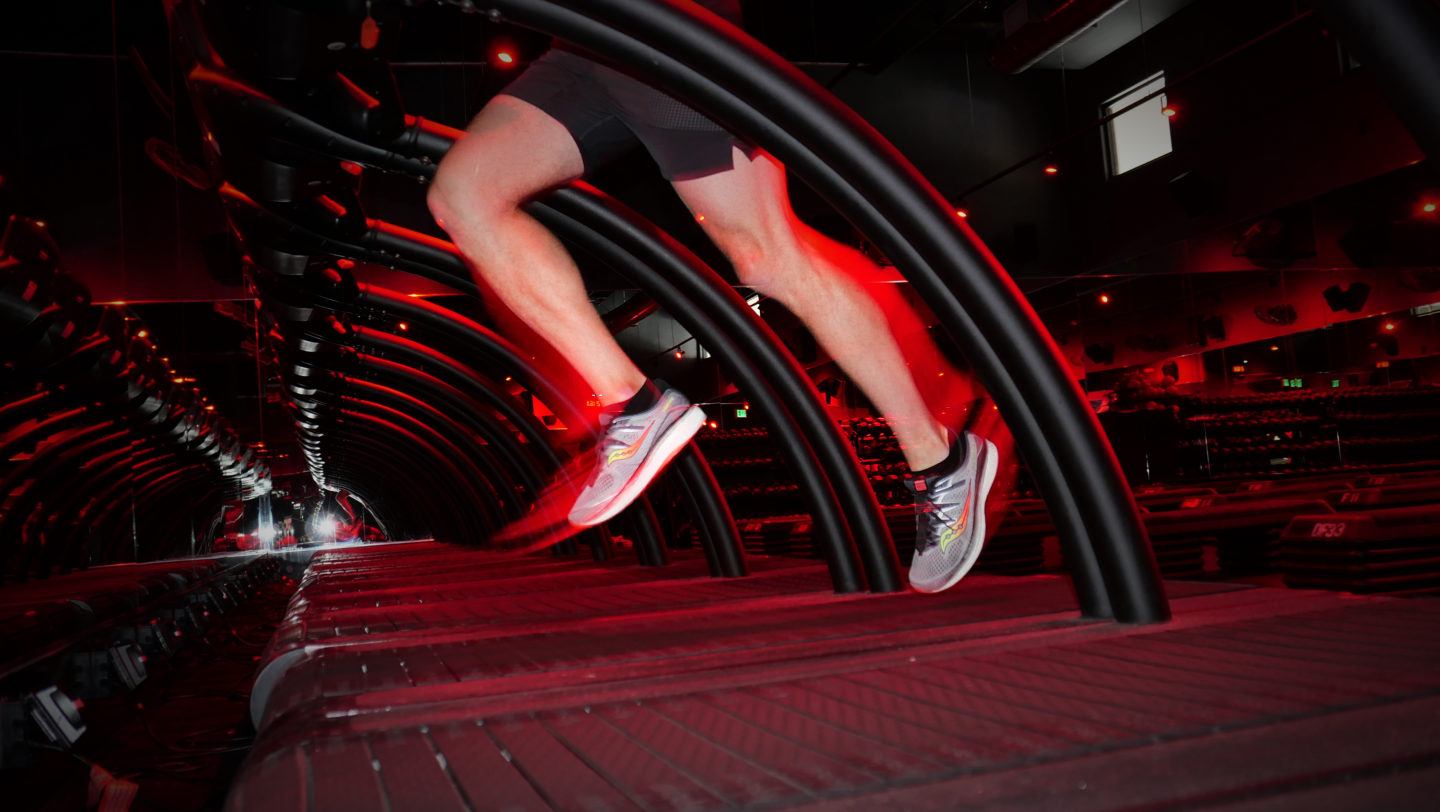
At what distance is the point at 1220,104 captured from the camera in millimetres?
9961

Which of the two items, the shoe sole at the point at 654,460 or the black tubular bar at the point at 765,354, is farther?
the black tubular bar at the point at 765,354

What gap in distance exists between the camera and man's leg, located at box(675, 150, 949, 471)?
196 centimetres

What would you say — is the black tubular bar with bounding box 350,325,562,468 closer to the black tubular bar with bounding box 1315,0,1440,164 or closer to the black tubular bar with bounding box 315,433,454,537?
the black tubular bar with bounding box 315,433,454,537

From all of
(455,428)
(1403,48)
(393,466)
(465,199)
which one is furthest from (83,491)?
(1403,48)

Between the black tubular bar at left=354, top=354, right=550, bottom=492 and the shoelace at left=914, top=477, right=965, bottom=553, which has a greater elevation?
the black tubular bar at left=354, top=354, right=550, bottom=492

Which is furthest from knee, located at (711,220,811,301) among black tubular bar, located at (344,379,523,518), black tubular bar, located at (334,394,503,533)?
black tubular bar, located at (334,394,503,533)

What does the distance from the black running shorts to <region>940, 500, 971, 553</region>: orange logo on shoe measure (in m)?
0.83

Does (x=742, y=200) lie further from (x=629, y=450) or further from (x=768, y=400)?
(x=768, y=400)

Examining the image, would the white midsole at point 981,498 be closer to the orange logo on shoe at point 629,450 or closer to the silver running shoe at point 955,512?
the silver running shoe at point 955,512

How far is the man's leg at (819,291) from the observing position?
1964mm

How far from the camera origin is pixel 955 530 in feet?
6.40

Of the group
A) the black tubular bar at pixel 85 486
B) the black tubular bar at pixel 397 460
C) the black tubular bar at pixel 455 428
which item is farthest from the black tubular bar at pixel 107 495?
the black tubular bar at pixel 455 428

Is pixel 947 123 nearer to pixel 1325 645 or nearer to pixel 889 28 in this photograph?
pixel 889 28

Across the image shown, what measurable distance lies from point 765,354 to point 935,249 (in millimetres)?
875
